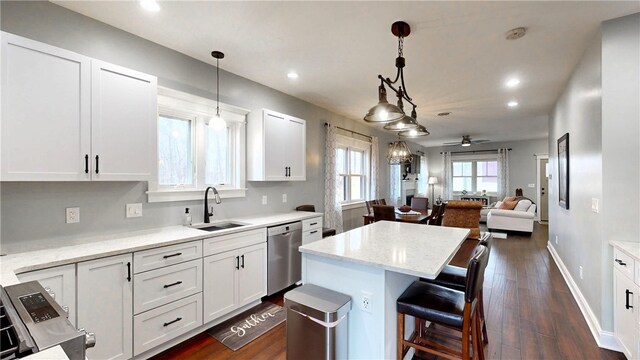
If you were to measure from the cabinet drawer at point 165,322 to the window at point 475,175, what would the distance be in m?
10.3

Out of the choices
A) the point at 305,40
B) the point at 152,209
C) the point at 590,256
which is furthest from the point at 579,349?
the point at 152,209

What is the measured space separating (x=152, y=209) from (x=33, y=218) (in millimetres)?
800

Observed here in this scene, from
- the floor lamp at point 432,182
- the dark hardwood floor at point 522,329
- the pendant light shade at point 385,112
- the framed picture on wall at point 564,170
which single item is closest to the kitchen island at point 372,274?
the dark hardwood floor at point 522,329

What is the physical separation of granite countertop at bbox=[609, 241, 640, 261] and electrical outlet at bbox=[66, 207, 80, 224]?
4015mm

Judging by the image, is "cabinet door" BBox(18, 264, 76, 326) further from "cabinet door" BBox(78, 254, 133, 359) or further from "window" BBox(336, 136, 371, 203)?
"window" BBox(336, 136, 371, 203)

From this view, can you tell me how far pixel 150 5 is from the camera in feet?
6.93

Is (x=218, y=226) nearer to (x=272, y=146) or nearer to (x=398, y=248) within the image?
(x=272, y=146)

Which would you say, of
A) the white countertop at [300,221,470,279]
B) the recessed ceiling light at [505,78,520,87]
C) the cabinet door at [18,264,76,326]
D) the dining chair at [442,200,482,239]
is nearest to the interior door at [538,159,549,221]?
the dining chair at [442,200,482,239]

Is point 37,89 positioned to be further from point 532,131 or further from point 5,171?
point 532,131

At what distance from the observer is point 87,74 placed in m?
2.02

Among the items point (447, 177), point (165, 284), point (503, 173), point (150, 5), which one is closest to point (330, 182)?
point (165, 284)

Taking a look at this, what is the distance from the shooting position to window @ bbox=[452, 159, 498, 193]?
9.88 m

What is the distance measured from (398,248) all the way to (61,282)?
84.7 inches

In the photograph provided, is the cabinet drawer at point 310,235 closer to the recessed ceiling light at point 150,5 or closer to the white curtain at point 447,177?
the recessed ceiling light at point 150,5
